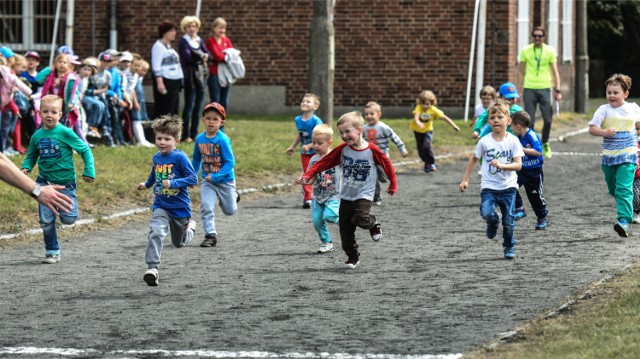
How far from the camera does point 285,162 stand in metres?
19.3

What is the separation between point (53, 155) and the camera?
11.5 metres

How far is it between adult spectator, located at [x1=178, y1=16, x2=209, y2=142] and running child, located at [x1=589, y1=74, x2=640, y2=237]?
9680mm

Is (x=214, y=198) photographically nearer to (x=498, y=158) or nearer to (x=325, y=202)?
(x=325, y=202)

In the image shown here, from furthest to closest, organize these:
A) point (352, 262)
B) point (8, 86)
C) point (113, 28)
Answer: point (113, 28) < point (8, 86) < point (352, 262)

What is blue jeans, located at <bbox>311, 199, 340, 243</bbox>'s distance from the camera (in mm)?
→ 11906

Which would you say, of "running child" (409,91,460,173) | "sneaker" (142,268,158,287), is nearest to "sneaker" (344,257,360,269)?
"sneaker" (142,268,158,287)

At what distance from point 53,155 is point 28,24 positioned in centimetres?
1899

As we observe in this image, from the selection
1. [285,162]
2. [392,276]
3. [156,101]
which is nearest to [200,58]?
[156,101]

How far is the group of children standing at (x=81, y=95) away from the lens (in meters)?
18.7

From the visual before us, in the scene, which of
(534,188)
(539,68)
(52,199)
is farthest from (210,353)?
(539,68)

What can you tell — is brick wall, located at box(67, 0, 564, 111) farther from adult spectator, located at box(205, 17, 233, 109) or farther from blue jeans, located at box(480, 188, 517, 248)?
blue jeans, located at box(480, 188, 517, 248)

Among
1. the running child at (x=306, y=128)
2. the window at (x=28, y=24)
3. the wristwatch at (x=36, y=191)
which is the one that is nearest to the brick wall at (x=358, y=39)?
the window at (x=28, y=24)

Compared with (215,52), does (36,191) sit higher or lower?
lower

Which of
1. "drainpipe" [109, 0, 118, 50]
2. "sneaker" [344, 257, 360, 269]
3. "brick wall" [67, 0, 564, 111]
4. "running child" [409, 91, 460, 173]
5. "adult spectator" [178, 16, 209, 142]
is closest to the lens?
"sneaker" [344, 257, 360, 269]
